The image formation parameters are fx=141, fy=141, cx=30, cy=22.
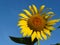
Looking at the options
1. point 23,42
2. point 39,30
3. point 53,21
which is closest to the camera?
point 23,42

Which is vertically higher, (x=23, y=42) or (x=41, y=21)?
(x=41, y=21)

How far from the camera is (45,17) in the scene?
212 centimetres

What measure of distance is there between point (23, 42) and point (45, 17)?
822mm

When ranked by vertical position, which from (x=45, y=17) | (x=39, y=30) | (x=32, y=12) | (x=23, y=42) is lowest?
(x=23, y=42)

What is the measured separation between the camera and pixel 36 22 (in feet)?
7.45

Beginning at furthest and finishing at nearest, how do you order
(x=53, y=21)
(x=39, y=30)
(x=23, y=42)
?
(x=39, y=30) → (x=53, y=21) → (x=23, y=42)

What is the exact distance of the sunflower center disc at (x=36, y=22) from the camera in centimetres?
220

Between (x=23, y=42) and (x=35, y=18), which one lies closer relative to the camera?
(x=23, y=42)

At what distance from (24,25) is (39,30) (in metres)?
0.26

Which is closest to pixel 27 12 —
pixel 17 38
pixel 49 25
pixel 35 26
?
pixel 35 26

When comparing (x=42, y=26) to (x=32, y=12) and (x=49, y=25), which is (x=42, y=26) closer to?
(x=49, y=25)

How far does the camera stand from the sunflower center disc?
2.20m

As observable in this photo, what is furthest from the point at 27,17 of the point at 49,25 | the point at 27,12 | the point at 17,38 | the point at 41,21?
the point at 17,38

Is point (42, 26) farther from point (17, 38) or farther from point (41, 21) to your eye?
point (17, 38)
